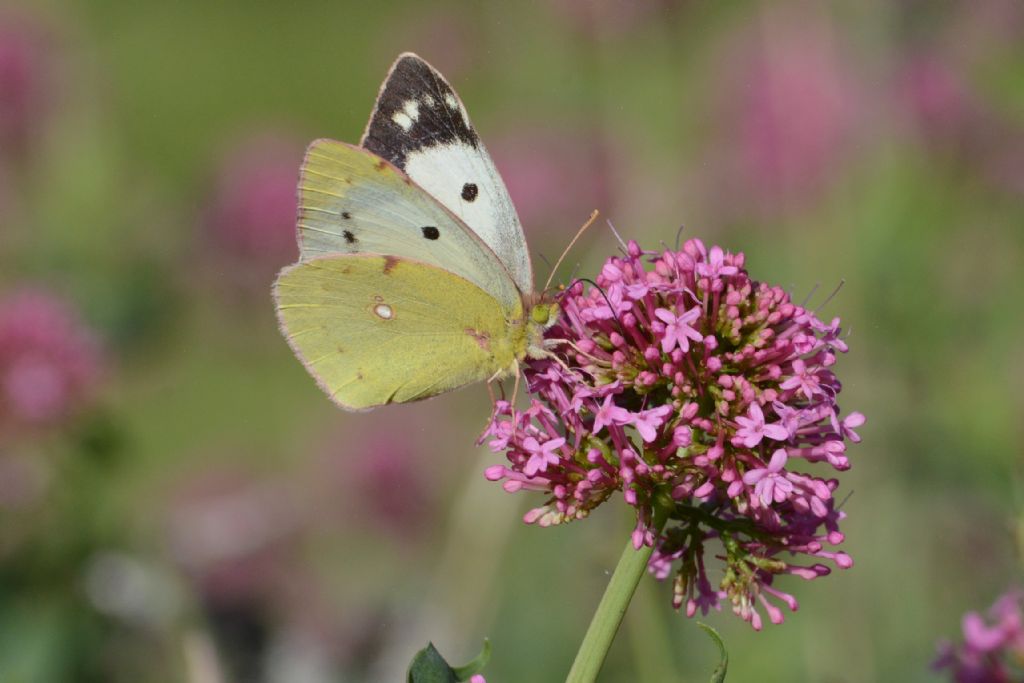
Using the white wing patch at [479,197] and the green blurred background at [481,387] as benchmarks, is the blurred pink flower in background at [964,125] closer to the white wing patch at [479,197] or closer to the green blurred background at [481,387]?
the green blurred background at [481,387]

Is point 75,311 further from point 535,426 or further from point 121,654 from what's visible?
point 535,426

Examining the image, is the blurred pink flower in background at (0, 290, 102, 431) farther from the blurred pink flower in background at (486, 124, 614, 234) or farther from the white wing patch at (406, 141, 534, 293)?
the white wing patch at (406, 141, 534, 293)

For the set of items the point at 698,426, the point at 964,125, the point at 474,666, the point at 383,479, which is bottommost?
the point at 383,479

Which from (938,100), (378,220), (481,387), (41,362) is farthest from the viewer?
(938,100)

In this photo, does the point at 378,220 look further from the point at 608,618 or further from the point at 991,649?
the point at 991,649

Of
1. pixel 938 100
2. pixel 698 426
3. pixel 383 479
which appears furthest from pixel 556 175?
pixel 698 426

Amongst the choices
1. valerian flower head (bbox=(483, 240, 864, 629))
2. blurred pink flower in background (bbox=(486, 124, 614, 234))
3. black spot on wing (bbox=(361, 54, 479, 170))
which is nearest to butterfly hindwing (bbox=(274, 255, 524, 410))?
black spot on wing (bbox=(361, 54, 479, 170))
